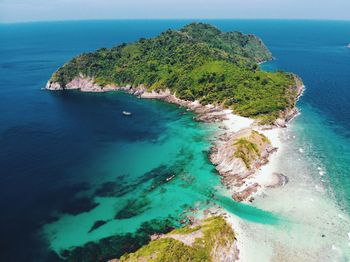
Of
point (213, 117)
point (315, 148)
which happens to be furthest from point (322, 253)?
point (213, 117)

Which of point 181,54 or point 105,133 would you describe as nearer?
point 105,133

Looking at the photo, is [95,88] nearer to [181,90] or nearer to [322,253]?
[181,90]

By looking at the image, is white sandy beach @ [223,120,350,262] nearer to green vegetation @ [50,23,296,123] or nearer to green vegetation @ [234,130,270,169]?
green vegetation @ [234,130,270,169]

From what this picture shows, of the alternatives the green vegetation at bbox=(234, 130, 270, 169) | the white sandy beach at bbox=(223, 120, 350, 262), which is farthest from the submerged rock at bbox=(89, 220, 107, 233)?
the green vegetation at bbox=(234, 130, 270, 169)

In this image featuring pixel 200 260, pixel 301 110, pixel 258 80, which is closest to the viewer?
pixel 200 260

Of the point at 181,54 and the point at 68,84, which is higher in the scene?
the point at 181,54

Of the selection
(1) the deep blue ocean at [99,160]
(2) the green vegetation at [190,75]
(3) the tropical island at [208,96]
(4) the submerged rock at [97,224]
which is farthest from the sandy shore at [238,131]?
(4) the submerged rock at [97,224]
